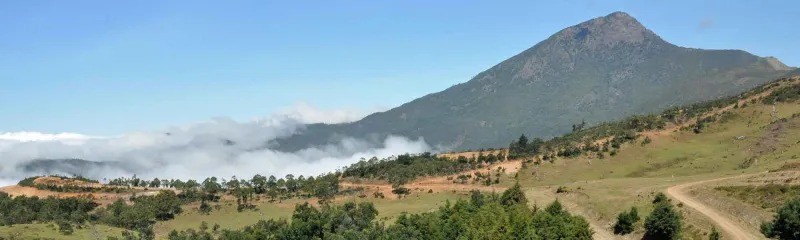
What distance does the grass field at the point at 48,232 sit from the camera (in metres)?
90.6

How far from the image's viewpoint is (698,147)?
12319 cm

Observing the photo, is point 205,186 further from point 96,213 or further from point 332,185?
point 332,185

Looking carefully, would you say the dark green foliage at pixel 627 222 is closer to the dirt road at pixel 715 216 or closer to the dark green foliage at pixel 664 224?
the dark green foliage at pixel 664 224

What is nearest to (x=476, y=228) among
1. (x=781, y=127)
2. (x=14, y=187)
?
(x=781, y=127)

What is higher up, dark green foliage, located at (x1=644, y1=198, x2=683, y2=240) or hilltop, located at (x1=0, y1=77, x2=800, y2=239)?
hilltop, located at (x1=0, y1=77, x2=800, y2=239)

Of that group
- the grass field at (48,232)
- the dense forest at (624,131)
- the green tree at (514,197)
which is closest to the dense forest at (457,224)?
the green tree at (514,197)

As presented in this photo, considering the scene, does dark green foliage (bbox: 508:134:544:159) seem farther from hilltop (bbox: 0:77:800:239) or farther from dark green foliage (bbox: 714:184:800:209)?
dark green foliage (bbox: 714:184:800:209)

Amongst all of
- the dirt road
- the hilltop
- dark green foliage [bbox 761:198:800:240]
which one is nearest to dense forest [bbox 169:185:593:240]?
the hilltop

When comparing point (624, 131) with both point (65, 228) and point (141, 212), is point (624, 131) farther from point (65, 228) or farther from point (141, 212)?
point (65, 228)

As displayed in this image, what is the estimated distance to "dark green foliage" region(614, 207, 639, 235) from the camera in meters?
62.8

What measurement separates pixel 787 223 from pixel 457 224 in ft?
102

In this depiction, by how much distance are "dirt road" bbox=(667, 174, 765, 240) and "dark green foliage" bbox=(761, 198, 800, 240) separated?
2659 mm

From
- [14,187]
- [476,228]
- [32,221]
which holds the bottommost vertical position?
[476,228]

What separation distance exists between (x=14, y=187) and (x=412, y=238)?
170828 mm
